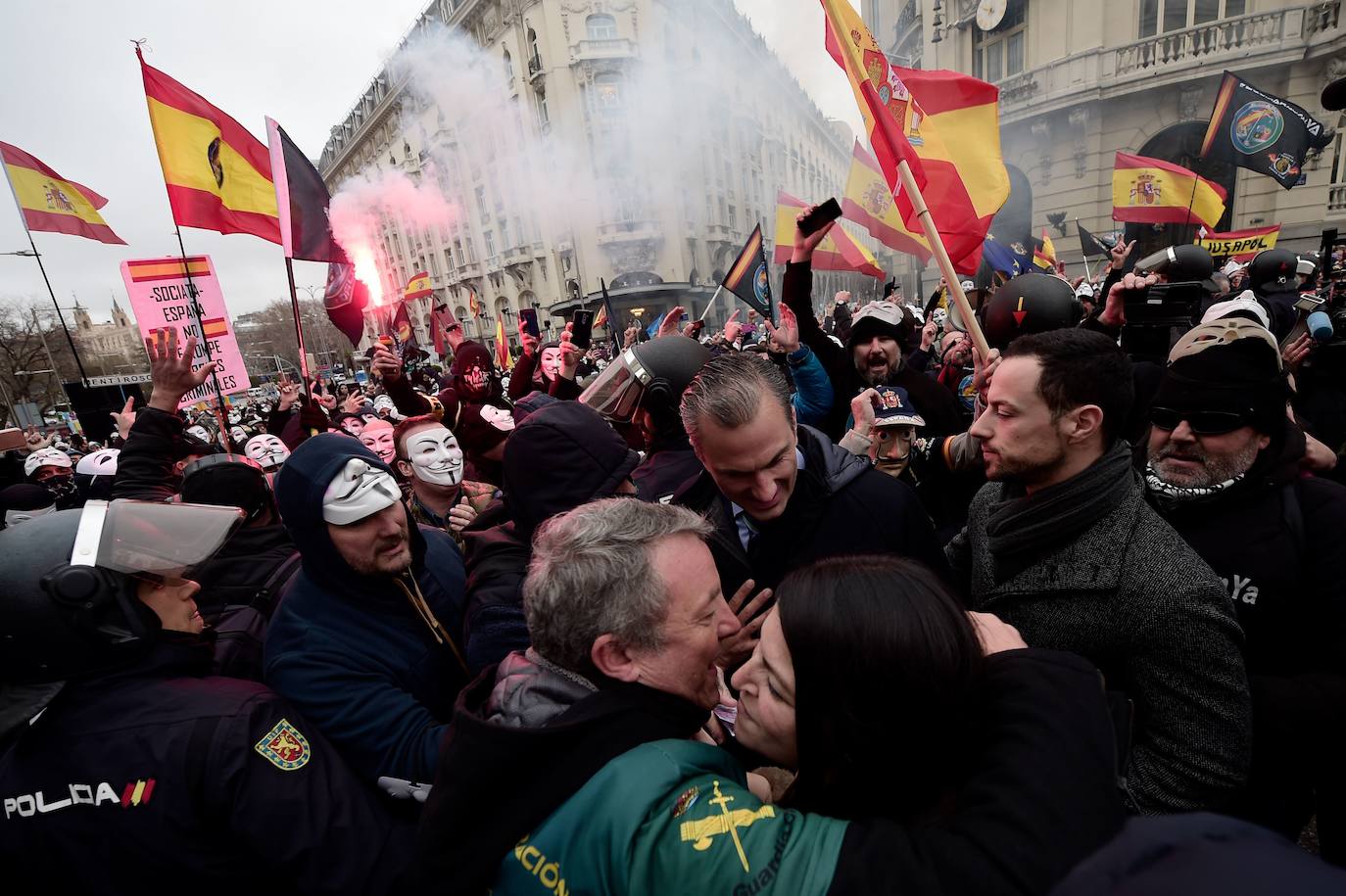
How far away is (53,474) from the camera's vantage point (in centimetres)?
843

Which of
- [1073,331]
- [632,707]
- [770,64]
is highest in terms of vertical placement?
[770,64]

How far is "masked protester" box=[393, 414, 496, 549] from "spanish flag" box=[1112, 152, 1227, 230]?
30.0ft

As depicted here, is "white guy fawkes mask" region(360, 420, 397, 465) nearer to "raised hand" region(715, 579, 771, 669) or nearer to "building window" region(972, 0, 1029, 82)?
"raised hand" region(715, 579, 771, 669)

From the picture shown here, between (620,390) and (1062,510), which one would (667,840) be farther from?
(620,390)

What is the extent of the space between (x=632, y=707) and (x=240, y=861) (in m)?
1.23

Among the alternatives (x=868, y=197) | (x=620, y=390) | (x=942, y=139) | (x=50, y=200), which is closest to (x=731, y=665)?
(x=620, y=390)

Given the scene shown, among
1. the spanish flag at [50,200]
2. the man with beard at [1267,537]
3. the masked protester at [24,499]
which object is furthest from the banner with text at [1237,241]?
the spanish flag at [50,200]

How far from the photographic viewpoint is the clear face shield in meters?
3.20

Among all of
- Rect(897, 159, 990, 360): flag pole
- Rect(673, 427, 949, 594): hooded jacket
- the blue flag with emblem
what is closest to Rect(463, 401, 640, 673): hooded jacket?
Rect(673, 427, 949, 594): hooded jacket

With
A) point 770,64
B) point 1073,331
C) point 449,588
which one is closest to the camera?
point 1073,331

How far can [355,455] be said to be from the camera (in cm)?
216

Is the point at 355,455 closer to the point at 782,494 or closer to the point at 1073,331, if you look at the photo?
the point at 782,494

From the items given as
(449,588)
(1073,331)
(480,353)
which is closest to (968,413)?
(1073,331)

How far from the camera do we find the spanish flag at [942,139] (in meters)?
3.27
